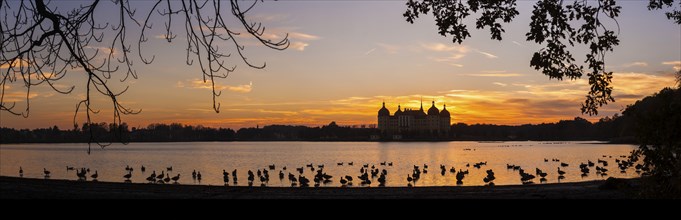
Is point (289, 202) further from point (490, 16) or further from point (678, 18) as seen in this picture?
point (678, 18)

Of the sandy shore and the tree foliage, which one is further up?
the tree foliage

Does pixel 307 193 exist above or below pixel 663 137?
below

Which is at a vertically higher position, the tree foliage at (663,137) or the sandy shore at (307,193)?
the tree foliage at (663,137)

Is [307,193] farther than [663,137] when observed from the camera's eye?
Yes

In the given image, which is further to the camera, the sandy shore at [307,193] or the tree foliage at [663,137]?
the sandy shore at [307,193]

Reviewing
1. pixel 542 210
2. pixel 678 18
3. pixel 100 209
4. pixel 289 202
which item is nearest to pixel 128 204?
pixel 100 209

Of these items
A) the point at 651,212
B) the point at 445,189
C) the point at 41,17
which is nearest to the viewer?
the point at 651,212

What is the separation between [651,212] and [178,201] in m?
1.77

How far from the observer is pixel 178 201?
2.50 meters

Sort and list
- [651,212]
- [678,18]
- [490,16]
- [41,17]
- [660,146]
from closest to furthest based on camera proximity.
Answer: [651,212] < [41,17] < [490,16] < [660,146] < [678,18]

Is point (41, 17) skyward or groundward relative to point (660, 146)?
skyward

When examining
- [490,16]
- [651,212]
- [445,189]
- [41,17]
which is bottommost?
[445,189]

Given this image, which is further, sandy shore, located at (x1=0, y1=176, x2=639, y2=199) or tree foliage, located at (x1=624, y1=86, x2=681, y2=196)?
sandy shore, located at (x1=0, y1=176, x2=639, y2=199)

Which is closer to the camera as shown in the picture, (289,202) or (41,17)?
(289,202)
